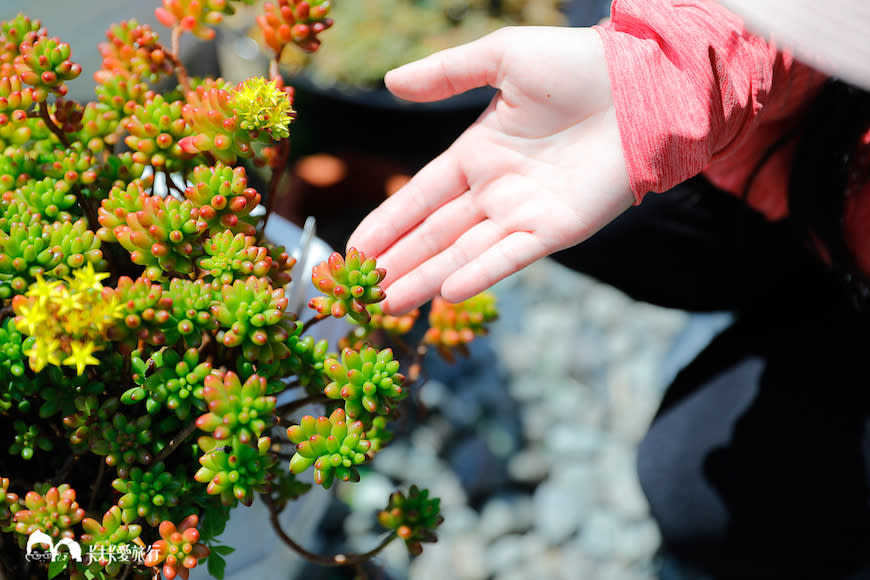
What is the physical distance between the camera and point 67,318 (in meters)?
0.51

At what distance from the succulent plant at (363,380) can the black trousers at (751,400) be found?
0.73m

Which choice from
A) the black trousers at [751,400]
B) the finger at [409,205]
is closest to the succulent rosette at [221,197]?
the finger at [409,205]

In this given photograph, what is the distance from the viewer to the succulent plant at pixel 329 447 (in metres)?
0.58

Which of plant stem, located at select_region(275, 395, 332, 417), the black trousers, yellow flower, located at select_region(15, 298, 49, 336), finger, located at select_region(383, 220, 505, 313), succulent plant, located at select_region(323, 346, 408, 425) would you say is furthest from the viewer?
the black trousers

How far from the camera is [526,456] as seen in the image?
146cm

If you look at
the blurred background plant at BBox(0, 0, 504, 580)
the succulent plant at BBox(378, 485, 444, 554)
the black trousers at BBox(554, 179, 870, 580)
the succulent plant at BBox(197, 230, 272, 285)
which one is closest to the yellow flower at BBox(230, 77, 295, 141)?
the blurred background plant at BBox(0, 0, 504, 580)

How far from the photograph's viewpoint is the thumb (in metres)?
0.81

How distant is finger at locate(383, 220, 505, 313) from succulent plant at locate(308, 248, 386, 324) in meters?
0.17

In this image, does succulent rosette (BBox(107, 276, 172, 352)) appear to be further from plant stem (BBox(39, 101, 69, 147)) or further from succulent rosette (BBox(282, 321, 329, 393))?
plant stem (BBox(39, 101, 69, 147))

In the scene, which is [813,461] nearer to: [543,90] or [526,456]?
[526,456]

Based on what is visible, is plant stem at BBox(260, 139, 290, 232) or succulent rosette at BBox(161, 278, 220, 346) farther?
plant stem at BBox(260, 139, 290, 232)

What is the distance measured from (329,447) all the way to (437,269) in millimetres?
308

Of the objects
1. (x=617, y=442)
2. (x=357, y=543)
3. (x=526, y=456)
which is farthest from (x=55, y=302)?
(x=617, y=442)

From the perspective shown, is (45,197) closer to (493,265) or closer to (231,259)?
(231,259)
